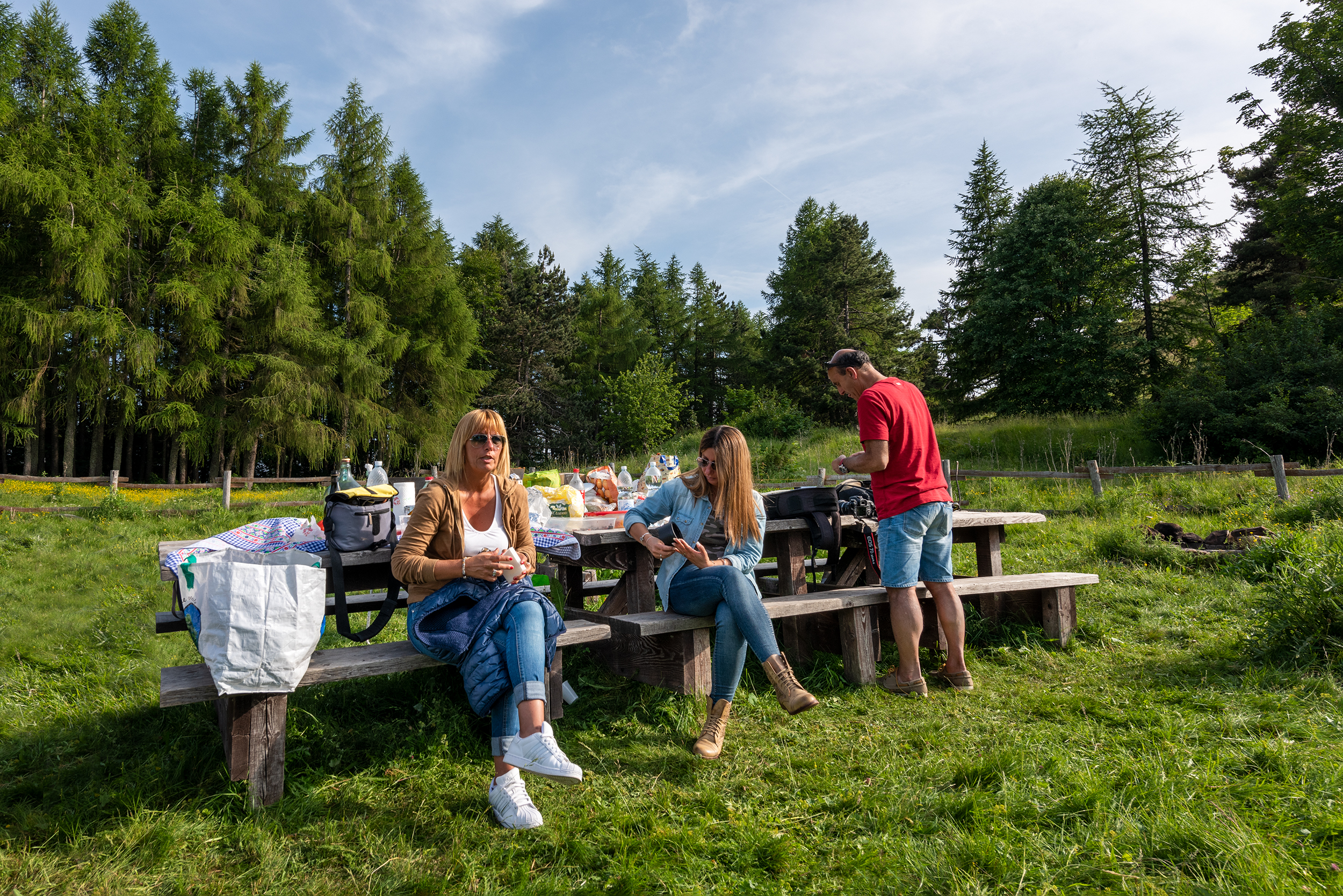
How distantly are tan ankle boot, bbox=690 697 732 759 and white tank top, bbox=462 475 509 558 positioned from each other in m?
1.11

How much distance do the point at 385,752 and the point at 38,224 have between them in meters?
22.6

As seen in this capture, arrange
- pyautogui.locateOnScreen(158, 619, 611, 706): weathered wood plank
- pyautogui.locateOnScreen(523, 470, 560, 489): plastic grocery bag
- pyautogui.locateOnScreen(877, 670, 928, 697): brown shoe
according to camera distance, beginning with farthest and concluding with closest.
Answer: pyautogui.locateOnScreen(523, 470, 560, 489): plastic grocery bag < pyautogui.locateOnScreen(877, 670, 928, 697): brown shoe < pyautogui.locateOnScreen(158, 619, 611, 706): weathered wood plank

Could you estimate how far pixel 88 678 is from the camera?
4.14 m

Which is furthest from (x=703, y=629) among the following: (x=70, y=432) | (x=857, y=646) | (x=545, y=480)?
(x=70, y=432)

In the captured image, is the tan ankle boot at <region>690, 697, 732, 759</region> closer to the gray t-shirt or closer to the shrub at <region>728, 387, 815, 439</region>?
the gray t-shirt

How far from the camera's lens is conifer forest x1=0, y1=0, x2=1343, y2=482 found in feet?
59.1

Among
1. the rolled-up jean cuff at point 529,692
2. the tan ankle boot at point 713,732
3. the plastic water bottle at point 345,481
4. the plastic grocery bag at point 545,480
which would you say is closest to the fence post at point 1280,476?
the plastic grocery bag at point 545,480

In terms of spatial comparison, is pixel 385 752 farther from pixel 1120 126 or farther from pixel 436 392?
pixel 1120 126

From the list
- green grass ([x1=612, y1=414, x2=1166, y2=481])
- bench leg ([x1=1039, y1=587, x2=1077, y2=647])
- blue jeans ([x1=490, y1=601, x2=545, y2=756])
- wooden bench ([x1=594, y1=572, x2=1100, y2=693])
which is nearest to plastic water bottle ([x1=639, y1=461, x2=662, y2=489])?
wooden bench ([x1=594, y1=572, x2=1100, y2=693])

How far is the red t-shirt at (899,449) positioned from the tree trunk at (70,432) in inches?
859

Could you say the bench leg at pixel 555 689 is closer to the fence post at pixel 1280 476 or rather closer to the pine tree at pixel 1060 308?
the fence post at pixel 1280 476

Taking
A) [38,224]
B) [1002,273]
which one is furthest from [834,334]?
[38,224]

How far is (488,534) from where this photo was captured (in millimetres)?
3021

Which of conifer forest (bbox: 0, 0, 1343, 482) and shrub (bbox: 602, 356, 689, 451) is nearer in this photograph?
conifer forest (bbox: 0, 0, 1343, 482)
